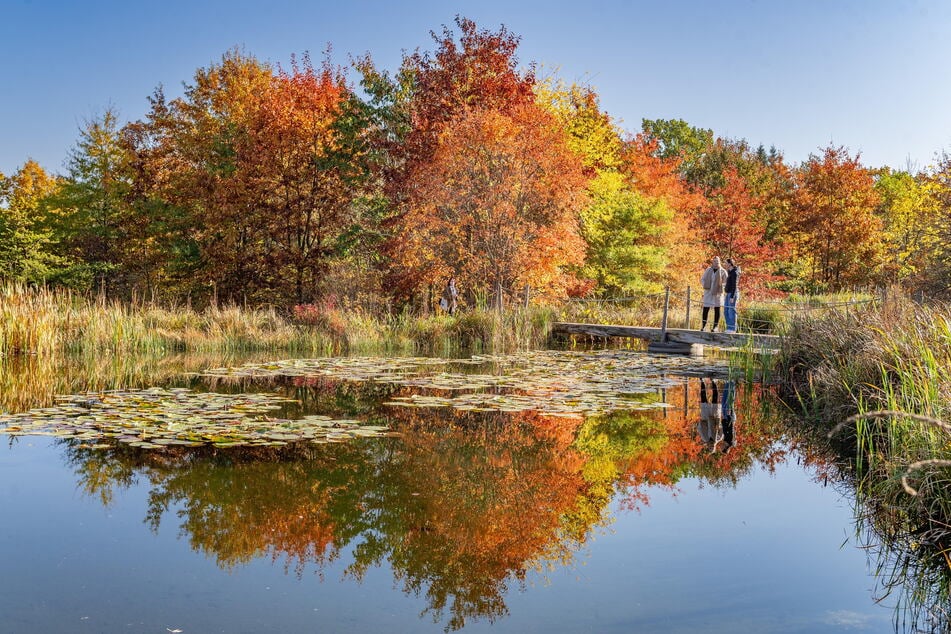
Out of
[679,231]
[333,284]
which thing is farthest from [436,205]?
[679,231]

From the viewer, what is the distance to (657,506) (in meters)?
6.00

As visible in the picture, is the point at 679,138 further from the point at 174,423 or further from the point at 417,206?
the point at 174,423

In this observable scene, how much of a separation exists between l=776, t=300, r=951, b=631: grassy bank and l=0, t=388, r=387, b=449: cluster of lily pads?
189 inches

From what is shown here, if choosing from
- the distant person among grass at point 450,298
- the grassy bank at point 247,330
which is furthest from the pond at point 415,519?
the distant person among grass at point 450,298

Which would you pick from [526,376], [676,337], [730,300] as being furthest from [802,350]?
[676,337]

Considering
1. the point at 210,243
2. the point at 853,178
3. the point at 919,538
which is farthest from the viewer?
the point at 853,178

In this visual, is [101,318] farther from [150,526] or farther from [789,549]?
[789,549]

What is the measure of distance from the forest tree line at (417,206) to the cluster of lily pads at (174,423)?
11478 millimetres

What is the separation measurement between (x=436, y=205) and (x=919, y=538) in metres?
16.9

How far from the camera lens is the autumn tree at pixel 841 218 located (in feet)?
109

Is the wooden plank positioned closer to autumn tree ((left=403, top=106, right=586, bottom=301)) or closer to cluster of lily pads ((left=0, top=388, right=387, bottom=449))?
autumn tree ((left=403, top=106, right=586, bottom=301))

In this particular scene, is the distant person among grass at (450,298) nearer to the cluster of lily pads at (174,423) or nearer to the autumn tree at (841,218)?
the cluster of lily pads at (174,423)

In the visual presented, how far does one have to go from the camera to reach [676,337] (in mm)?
18406

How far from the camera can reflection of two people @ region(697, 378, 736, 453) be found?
8.30 metres
